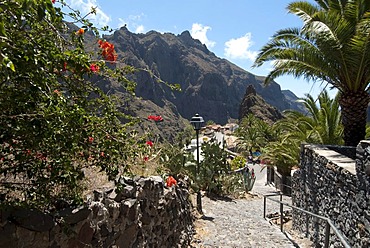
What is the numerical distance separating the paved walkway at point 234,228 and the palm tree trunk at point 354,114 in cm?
289

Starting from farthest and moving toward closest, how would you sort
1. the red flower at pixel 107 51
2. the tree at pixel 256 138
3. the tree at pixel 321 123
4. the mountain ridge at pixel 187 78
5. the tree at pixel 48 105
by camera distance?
the mountain ridge at pixel 187 78
the tree at pixel 256 138
the tree at pixel 321 123
the red flower at pixel 107 51
the tree at pixel 48 105

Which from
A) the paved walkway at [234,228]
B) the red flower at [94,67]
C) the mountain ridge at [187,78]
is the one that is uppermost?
the mountain ridge at [187,78]

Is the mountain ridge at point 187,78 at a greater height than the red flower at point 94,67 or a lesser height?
greater

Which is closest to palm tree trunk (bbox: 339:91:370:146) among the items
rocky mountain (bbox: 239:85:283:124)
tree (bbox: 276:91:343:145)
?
tree (bbox: 276:91:343:145)

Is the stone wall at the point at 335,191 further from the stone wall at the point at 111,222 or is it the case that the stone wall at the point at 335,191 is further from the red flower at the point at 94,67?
the red flower at the point at 94,67

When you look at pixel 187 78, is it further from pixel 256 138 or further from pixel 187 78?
pixel 256 138

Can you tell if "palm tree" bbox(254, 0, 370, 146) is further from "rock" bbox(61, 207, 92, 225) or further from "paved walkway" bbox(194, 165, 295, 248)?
"rock" bbox(61, 207, 92, 225)

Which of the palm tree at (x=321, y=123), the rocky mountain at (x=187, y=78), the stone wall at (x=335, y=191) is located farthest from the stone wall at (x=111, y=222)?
the rocky mountain at (x=187, y=78)

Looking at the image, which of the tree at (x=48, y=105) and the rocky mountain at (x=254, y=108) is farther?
the rocky mountain at (x=254, y=108)

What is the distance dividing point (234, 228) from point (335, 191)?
3.12 m

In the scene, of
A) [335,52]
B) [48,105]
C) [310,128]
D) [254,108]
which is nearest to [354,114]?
[335,52]

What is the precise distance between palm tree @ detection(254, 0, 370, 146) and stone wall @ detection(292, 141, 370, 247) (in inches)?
43.2

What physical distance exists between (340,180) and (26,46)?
17.1 ft

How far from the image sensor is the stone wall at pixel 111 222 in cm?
239
